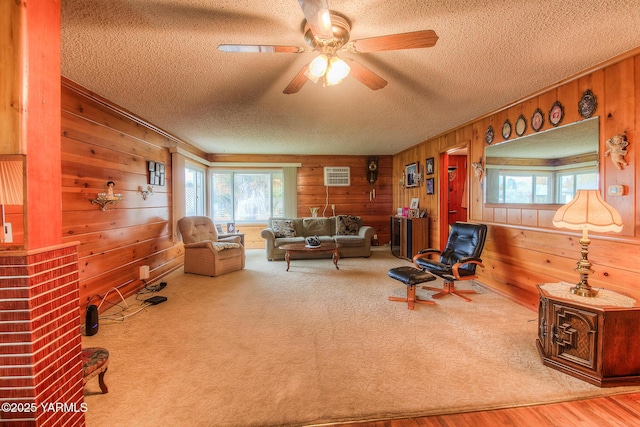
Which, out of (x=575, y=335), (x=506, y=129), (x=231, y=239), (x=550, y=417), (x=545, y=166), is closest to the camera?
(x=550, y=417)

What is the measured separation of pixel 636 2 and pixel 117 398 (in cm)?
379

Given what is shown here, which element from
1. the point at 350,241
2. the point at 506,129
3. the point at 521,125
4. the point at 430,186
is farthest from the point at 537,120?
the point at 350,241

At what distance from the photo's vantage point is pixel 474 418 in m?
1.47

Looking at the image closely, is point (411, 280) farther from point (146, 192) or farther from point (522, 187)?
point (146, 192)

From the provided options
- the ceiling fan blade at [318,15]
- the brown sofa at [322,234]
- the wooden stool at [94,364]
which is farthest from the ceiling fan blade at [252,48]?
the brown sofa at [322,234]

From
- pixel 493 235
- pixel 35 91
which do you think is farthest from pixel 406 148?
pixel 35 91

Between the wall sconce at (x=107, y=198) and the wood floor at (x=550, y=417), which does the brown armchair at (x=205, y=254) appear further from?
the wood floor at (x=550, y=417)

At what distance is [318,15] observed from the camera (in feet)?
4.17

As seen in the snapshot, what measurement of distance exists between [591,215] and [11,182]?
3131 millimetres

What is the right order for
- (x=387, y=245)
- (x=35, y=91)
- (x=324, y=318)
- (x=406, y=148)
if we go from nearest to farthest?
(x=35, y=91)
(x=324, y=318)
(x=406, y=148)
(x=387, y=245)

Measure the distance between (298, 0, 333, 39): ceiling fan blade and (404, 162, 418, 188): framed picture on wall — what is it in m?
4.57

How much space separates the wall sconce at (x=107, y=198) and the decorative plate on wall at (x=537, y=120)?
4.55 metres

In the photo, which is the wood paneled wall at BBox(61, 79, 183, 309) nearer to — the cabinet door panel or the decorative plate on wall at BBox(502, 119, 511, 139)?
the cabinet door panel

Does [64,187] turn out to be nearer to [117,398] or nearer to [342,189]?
[117,398]
